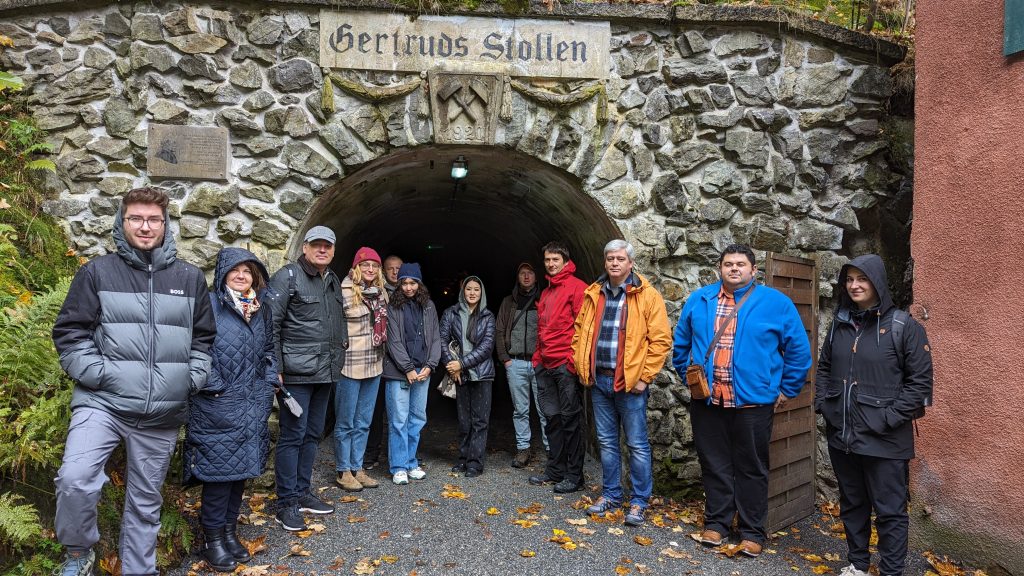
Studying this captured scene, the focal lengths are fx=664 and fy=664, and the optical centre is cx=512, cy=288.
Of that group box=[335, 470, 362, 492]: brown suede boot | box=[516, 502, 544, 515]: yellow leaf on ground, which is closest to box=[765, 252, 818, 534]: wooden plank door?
box=[516, 502, 544, 515]: yellow leaf on ground

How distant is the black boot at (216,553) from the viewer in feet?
12.5

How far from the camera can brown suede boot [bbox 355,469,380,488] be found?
18.2 ft

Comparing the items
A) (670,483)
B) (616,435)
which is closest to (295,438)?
(616,435)

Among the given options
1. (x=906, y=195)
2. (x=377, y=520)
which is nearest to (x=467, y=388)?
(x=377, y=520)

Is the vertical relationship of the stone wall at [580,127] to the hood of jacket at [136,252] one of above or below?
above

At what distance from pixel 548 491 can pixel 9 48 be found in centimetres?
560

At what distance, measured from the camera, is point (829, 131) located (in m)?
5.70

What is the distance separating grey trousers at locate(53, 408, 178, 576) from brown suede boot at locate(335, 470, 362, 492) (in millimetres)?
2018

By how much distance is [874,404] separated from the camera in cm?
371

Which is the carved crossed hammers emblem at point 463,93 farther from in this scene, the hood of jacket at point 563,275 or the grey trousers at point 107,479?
the grey trousers at point 107,479

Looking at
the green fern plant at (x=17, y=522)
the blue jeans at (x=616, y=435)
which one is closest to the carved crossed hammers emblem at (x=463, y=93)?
the blue jeans at (x=616, y=435)

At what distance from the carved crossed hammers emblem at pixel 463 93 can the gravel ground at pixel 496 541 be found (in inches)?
123

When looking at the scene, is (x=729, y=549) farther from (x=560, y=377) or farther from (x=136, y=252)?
(x=136, y=252)

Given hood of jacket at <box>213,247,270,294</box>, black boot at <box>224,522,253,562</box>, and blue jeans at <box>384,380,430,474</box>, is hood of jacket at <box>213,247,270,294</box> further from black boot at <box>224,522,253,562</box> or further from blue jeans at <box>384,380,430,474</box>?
blue jeans at <box>384,380,430,474</box>
